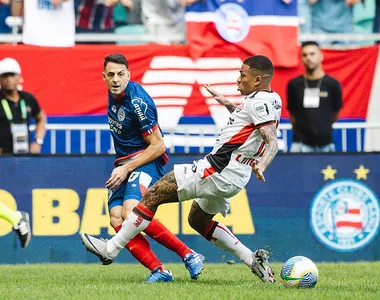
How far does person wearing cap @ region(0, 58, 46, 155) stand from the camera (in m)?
14.2

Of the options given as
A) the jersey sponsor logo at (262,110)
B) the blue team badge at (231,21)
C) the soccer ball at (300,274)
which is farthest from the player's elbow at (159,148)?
the blue team badge at (231,21)

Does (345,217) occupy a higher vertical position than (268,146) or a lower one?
lower

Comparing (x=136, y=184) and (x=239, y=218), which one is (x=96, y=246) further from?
(x=239, y=218)

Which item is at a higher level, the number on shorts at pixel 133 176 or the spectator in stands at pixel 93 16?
the spectator in stands at pixel 93 16

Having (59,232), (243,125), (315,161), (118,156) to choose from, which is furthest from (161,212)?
(243,125)

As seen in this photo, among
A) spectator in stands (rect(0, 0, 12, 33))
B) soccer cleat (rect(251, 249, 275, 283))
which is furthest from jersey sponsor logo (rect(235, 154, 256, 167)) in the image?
spectator in stands (rect(0, 0, 12, 33))

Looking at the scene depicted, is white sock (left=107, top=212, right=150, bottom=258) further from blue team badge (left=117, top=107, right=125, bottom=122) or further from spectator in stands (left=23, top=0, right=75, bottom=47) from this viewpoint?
spectator in stands (left=23, top=0, right=75, bottom=47)

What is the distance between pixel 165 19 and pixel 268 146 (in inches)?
286

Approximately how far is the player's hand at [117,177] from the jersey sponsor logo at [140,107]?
53 centimetres

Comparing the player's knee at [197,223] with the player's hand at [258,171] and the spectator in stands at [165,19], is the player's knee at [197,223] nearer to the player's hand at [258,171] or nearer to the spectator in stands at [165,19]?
the player's hand at [258,171]

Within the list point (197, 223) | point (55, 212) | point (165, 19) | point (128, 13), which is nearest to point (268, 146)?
point (197, 223)

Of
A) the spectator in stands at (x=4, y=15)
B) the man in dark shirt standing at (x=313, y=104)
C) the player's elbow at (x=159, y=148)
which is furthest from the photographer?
the spectator in stands at (x=4, y=15)

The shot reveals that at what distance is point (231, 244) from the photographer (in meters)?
10.1

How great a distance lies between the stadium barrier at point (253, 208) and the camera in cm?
1347
